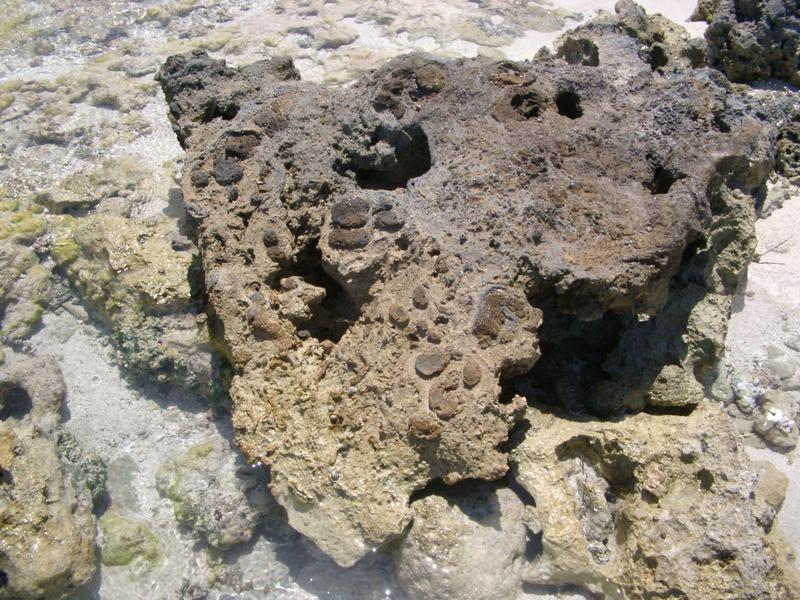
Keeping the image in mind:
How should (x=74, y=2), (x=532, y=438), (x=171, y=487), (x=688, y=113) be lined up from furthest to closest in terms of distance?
(x=74, y=2) → (x=171, y=487) → (x=688, y=113) → (x=532, y=438)

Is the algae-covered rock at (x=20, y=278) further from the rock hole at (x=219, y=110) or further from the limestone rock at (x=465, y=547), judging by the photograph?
the limestone rock at (x=465, y=547)

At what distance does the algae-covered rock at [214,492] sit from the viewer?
3.56 meters

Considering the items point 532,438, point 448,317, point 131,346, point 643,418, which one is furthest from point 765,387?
point 131,346

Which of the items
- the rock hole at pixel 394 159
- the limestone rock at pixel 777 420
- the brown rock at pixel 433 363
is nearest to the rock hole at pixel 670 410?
the limestone rock at pixel 777 420

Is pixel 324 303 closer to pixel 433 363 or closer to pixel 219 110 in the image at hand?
pixel 433 363

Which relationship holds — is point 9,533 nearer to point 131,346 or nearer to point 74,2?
point 131,346

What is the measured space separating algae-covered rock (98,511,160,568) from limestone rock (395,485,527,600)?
1569 millimetres

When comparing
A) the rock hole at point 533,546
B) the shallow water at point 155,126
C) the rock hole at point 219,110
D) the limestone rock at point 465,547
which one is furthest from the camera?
the rock hole at point 219,110

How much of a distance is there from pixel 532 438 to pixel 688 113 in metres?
1.89

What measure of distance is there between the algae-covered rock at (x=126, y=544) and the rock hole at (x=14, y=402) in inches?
39.1

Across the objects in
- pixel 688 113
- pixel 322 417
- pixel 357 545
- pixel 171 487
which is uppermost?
pixel 688 113

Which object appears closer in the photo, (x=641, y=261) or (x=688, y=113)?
(x=641, y=261)

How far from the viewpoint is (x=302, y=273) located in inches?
136

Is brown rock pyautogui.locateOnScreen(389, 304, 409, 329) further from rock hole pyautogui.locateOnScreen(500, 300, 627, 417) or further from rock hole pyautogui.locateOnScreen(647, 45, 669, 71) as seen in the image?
rock hole pyautogui.locateOnScreen(647, 45, 669, 71)
